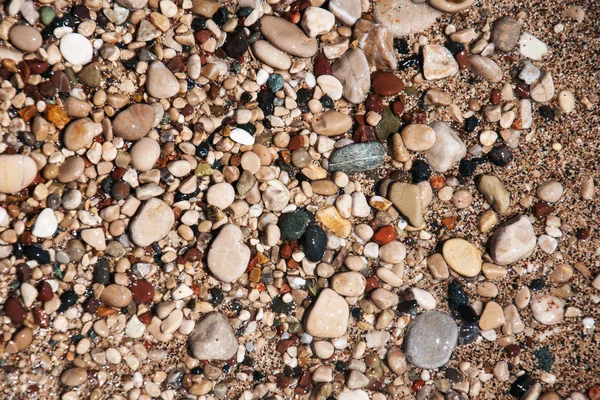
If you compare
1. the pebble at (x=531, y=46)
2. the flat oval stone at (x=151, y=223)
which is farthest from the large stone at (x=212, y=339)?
the pebble at (x=531, y=46)

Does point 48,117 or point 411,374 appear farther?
point 411,374

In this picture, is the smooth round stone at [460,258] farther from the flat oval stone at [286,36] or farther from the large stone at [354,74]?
the flat oval stone at [286,36]

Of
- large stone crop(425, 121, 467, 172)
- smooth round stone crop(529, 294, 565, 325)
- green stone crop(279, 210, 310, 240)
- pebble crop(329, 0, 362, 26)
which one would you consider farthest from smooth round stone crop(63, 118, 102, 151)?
smooth round stone crop(529, 294, 565, 325)

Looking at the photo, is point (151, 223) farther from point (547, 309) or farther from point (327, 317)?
point (547, 309)

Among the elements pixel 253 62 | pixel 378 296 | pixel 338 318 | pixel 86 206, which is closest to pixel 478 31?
pixel 253 62

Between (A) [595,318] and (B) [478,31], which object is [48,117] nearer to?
(B) [478,31]

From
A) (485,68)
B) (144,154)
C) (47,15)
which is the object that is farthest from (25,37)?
(485,68)

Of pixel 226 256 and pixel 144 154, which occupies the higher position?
pixel 144 154
